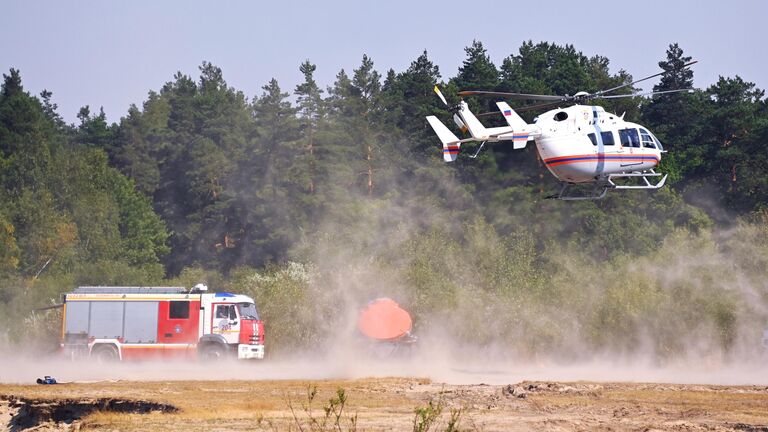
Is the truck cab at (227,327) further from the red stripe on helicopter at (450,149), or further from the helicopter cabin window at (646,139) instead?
the helicopter cabin window at (646,139)

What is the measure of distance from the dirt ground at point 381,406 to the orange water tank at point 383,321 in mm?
11832

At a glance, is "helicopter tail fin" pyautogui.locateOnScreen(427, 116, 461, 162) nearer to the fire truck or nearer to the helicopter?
the helicopter

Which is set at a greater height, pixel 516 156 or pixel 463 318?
pixel 516 156

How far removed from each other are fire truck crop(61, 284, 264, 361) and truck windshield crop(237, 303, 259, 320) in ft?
0.14

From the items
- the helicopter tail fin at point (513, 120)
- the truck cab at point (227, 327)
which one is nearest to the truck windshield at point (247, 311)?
the truck cab at point (227, 327)

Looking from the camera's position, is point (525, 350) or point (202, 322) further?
point (525, 350)

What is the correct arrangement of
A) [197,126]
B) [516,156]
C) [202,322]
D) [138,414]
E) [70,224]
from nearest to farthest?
[138,414] < [202,322] < [516,156] < [70,224] < [197,126]

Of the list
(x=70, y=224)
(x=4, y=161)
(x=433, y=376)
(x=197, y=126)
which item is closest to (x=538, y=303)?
(x=433, y=376)

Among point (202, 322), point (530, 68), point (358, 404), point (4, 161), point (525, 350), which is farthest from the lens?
point (530, 68)

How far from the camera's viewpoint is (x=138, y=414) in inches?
893

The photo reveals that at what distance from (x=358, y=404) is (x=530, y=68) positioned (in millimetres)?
59539

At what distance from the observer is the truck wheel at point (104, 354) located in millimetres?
35625

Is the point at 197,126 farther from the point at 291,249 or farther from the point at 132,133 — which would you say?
the point at 291,249

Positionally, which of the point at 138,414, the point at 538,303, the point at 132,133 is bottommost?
the point at 138,414
